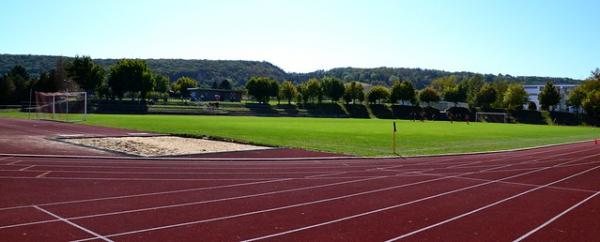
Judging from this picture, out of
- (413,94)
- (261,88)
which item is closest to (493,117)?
(413,94)

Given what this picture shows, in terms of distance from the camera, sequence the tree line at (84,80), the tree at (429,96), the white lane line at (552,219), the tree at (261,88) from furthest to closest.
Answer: the tree at (429,96) < the tree at (261,88) < the tree line at (84,80) < the white lane line at (552,219)

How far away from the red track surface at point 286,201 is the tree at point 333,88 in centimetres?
11665

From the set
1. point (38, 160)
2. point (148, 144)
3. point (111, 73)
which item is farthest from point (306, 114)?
point (38, 160)

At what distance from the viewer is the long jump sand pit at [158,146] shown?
23.6 meters

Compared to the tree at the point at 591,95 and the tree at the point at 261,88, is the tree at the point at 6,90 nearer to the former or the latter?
the tree at the point at 261,88

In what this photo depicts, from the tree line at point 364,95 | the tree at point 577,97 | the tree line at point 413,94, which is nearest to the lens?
the tree at point 577,97

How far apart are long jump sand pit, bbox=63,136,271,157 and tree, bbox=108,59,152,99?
79514mm

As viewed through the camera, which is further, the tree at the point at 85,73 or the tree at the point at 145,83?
the tree at the point at 145,83

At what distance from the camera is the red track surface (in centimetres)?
932

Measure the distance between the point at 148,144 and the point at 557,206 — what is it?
20.1 metres

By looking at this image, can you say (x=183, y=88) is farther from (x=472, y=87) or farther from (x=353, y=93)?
(x=472, y=87)

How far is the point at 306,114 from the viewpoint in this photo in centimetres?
11681

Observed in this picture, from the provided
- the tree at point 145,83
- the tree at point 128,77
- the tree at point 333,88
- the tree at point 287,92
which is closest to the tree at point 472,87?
the tree at point 333,88

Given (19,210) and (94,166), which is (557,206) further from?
(94,166)
